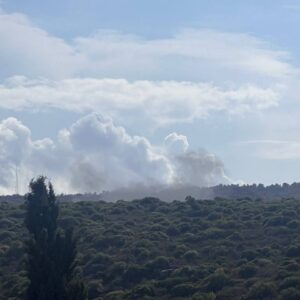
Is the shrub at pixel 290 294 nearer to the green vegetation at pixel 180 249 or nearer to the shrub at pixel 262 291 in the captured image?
the green vegetation at pixel 180 249

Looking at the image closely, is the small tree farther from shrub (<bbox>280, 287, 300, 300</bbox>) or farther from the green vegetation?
shrub (<bbox>280, 287, 300, 300</bbox>)

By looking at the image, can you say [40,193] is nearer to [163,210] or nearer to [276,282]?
[276,282]

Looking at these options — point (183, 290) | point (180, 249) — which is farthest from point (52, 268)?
point (180, 249)

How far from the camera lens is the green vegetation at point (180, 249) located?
3847 centimetres

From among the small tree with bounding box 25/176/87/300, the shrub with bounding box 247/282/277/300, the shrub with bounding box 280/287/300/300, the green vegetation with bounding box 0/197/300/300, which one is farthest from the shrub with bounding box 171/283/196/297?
the small tree with bounding box 25/176/87/300

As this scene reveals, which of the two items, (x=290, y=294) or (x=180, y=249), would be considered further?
(x=180, y=249)

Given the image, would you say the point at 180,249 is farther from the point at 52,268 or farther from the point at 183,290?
the point at 52,268

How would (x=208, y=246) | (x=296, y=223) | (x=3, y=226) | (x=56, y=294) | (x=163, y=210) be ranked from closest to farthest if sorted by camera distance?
(x=56, y=294) → (x=208, y=246) → (x=296, y=223) → (x=3, y=226) → (x=163, y=210)

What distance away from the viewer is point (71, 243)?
31.5 metres

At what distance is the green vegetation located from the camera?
1515 inches

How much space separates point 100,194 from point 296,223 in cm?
5095

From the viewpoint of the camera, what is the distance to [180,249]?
46.3 metres

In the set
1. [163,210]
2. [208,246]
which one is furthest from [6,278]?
[163,210]

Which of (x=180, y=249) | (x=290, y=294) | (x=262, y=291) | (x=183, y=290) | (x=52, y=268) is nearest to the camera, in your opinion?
(x=52, y=268)
